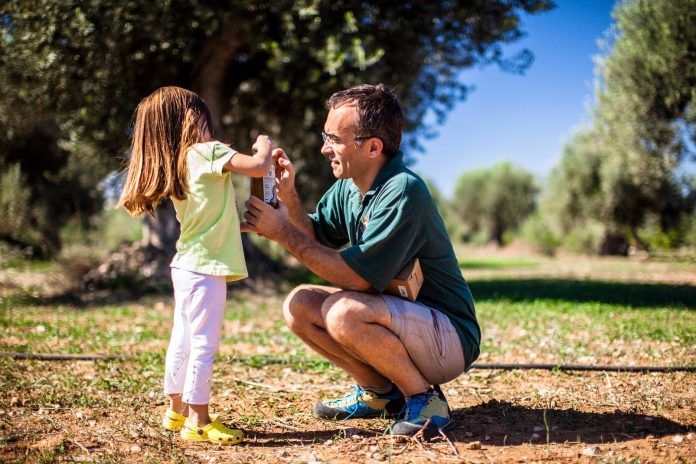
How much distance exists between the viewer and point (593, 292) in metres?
11.2

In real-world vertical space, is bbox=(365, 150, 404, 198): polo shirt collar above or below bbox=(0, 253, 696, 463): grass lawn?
above

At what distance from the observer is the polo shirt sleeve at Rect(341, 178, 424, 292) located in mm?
3240

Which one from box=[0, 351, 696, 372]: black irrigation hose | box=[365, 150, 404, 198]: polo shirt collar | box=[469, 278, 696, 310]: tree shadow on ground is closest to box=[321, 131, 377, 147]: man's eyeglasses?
box=[365, 150, 404, 198]: polo shirt collar

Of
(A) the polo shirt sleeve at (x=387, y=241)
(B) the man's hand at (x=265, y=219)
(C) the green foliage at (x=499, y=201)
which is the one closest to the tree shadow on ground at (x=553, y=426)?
(A) the polo shirt sleeve at (x=387, y=241)

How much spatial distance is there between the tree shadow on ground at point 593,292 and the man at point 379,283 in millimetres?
6605

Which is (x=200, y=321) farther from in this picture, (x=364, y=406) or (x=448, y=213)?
(x=448, y=213)

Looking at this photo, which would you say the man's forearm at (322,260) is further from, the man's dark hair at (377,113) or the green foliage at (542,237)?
the green foliage at (542,237)

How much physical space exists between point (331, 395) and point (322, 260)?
1628 mm

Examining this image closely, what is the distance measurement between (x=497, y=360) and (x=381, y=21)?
7316 mm

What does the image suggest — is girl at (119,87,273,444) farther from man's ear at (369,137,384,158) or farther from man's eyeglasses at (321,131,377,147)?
man's ear at (369,137,384,158)

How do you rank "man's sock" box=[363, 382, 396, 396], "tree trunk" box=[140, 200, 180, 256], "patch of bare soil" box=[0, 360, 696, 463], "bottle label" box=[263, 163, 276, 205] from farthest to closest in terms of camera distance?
"tree trunk" box=[140, 200, 180, 256], "man's sock" box=[363, 382, 396, 396], "bottle label" box=[263, 163, 276, 205], "patch of bare soil" box=[0, 360, 696, 463]

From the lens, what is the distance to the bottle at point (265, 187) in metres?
3.52

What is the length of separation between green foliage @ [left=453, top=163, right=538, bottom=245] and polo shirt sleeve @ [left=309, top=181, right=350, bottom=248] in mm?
38503

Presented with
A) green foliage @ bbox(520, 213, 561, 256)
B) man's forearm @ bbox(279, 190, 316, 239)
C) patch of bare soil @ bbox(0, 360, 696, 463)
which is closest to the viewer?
patch of bare soil @ bbox(0, 360, 696, 463)
